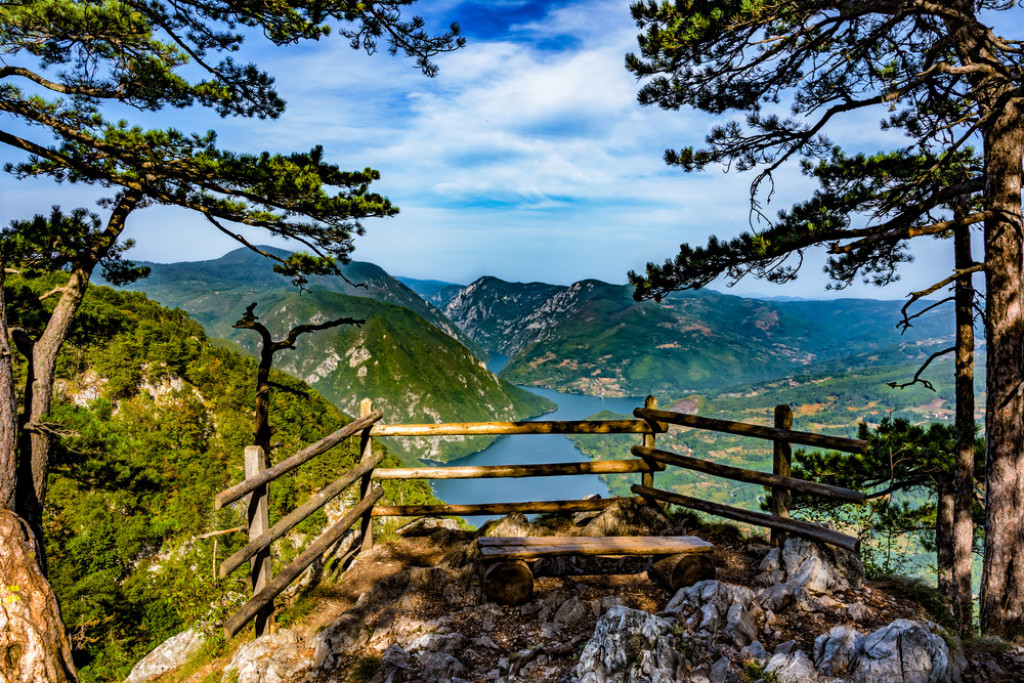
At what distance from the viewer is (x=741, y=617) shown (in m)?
4.50

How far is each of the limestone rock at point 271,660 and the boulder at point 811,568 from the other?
496 centimetres

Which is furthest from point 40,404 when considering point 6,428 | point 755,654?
point 755,654

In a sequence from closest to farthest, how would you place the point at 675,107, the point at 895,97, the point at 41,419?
the point at 895,97 → the point at 41,419 → the point at 675,107

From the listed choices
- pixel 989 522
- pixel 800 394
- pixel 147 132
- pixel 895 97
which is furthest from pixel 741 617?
pixel 800 394

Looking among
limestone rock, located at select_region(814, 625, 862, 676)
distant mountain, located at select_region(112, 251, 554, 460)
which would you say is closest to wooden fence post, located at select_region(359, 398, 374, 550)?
limestone rock, located at select_region(814, 625, 862, 676)

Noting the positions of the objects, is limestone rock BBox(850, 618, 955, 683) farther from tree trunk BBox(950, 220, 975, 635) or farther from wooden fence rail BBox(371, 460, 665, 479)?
tree trunk BBox(950, 220, 975, 635)

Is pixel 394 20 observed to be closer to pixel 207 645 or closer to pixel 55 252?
pixel 55 252

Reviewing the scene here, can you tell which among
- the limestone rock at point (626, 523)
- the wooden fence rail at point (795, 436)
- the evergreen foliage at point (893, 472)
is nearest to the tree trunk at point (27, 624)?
the limestone rock at point (626, 523)

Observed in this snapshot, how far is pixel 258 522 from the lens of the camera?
4727 mm

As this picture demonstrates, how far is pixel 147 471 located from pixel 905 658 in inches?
453

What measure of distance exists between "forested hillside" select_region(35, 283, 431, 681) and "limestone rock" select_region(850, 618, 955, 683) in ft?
18.8

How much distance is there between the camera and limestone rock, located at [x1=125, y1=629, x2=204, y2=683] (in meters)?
4.93

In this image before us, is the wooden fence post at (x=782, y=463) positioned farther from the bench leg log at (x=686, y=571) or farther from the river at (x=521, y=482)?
the river at (x=521, y=482)

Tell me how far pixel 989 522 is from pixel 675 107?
7166 mm
